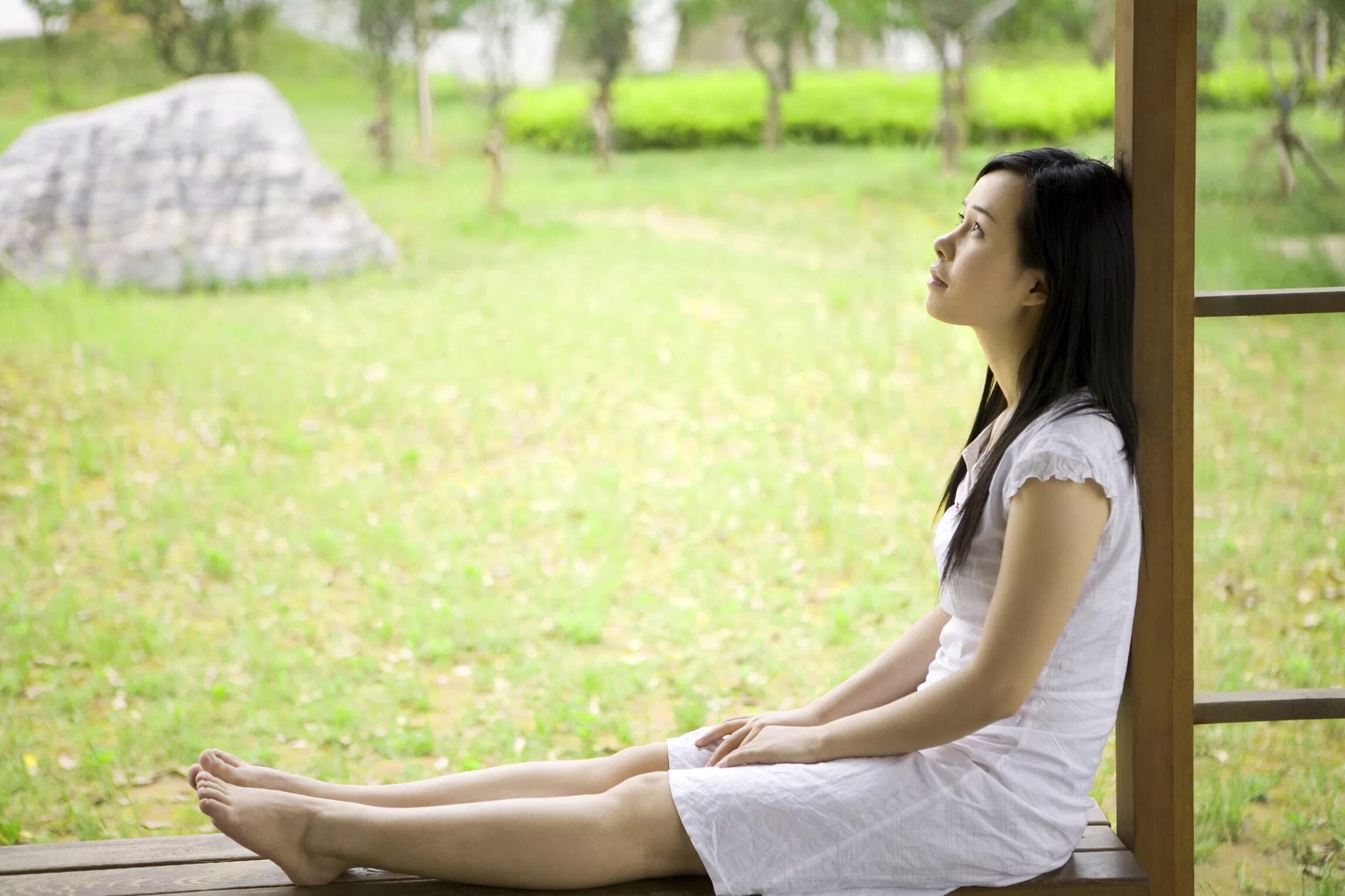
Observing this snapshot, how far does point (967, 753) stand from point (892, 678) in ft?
0.86

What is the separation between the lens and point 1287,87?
3145 millimetres

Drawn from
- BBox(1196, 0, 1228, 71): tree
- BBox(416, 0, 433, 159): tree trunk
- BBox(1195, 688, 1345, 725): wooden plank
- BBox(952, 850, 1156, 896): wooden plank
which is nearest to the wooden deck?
BBox(952, 850, 1156, 896): wooden plank

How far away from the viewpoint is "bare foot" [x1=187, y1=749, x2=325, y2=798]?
71.9 inches

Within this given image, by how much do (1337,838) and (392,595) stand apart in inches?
137

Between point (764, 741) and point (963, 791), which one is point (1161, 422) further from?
point (764, 741)

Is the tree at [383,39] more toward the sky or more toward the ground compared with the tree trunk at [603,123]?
more toward the sky

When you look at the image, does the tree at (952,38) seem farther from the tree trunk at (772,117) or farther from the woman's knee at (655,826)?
the woman's knee at (655,826)

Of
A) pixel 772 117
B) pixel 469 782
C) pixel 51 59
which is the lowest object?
pixel 469 782

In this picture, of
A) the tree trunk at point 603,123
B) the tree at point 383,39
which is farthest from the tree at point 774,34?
the tree at point 383,39

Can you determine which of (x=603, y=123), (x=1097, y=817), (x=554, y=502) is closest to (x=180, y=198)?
(x=603, y=123)

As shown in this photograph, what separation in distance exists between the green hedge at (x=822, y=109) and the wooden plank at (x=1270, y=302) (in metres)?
9.13

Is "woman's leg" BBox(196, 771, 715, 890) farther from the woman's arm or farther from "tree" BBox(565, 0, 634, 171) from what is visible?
"tree" BBox(565, 0, 634, 171)

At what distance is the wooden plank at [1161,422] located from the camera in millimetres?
1722

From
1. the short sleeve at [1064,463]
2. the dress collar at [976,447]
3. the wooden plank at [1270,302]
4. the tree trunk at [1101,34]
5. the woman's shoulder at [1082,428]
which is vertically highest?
the tree trunk at [1101,34]
